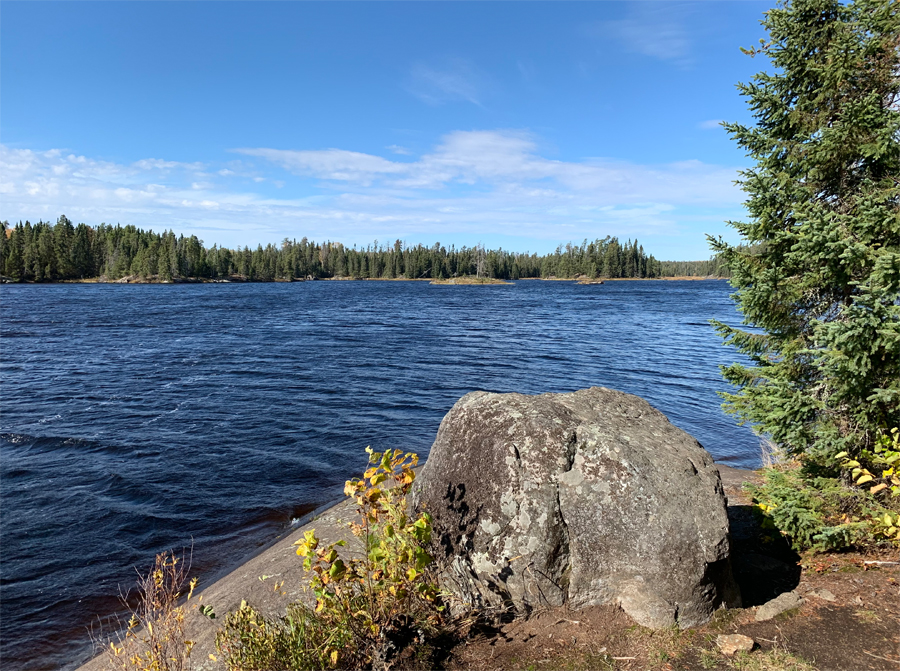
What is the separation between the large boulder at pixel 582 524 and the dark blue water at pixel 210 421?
17.5 feet

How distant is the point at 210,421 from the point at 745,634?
14.5m

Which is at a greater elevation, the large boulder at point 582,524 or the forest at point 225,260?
the forest at point 225,260

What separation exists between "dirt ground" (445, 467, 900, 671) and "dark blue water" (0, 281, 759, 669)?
5.71 m

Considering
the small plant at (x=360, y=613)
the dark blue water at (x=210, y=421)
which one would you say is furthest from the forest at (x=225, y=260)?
the small plant at (x=360, y=613)

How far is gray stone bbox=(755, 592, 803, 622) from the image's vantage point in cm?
475

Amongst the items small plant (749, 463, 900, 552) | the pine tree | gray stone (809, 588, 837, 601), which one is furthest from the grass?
the pine tree

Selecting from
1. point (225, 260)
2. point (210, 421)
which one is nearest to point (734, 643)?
point (210, 421)

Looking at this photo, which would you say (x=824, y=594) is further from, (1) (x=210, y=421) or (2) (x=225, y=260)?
(2) (x=225, y=260)

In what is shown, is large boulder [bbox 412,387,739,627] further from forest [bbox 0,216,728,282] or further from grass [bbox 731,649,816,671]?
forest [bbox 0,216,728,282]

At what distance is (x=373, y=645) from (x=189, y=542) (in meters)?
6.15

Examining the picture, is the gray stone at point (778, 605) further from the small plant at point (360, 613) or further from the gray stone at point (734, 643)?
the small plant at point (360, 613)

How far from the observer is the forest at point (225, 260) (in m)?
112

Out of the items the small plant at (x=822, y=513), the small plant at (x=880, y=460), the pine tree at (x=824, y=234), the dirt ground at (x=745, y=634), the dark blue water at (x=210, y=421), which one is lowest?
the dark blue water at (x=210, y=421)

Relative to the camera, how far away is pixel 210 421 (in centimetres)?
1504
